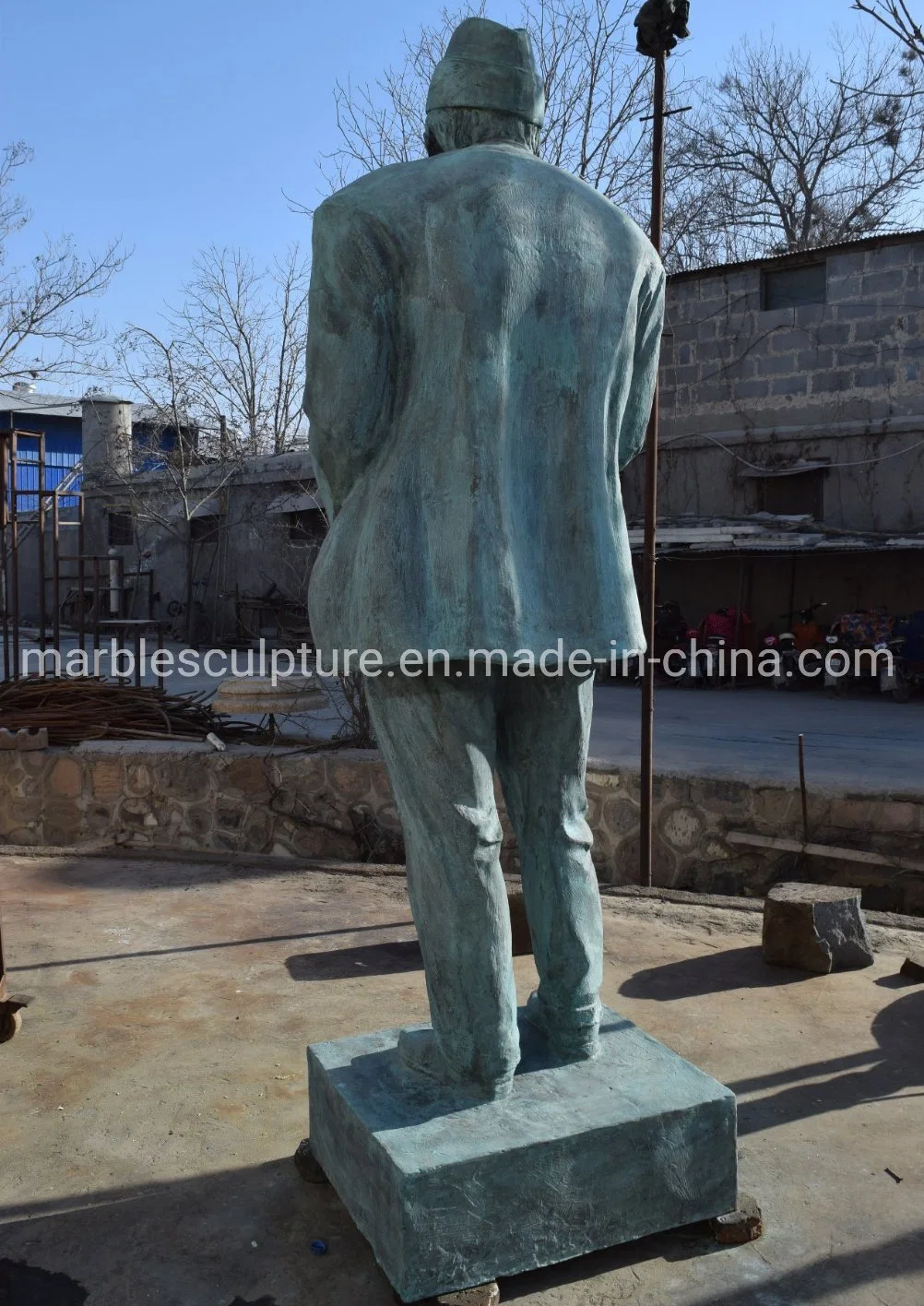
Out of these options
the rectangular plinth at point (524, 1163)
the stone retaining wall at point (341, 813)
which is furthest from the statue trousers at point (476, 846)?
the stone retaining wall at point (341, 813)

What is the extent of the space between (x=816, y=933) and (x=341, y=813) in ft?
12.0

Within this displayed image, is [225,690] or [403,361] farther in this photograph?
[225,690]

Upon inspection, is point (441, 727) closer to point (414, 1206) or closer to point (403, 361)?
point (403, 361)

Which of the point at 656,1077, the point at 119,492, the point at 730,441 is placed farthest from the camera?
the point at 119,492

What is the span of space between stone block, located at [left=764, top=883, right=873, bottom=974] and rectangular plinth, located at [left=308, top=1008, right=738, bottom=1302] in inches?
60.7

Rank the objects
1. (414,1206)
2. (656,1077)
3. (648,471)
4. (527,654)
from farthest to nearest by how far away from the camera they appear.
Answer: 1. (648,471)
2. (656,1077)
3. (527,654)
4. (414,1206)

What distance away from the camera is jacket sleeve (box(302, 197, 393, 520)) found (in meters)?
2.18

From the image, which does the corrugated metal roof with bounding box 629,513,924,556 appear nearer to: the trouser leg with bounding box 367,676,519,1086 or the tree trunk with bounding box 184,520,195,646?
the tree trunk with bounding box 184,520,195,646

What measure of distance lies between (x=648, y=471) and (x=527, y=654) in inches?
116

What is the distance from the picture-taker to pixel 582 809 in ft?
8.36

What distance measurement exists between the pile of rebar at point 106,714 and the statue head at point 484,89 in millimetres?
5783

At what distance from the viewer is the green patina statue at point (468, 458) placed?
7.13 ft

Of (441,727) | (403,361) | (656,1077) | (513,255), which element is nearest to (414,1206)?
(656,1077)

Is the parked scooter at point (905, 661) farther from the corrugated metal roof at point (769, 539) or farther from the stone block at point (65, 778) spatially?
the stone block at point (65, 778)
